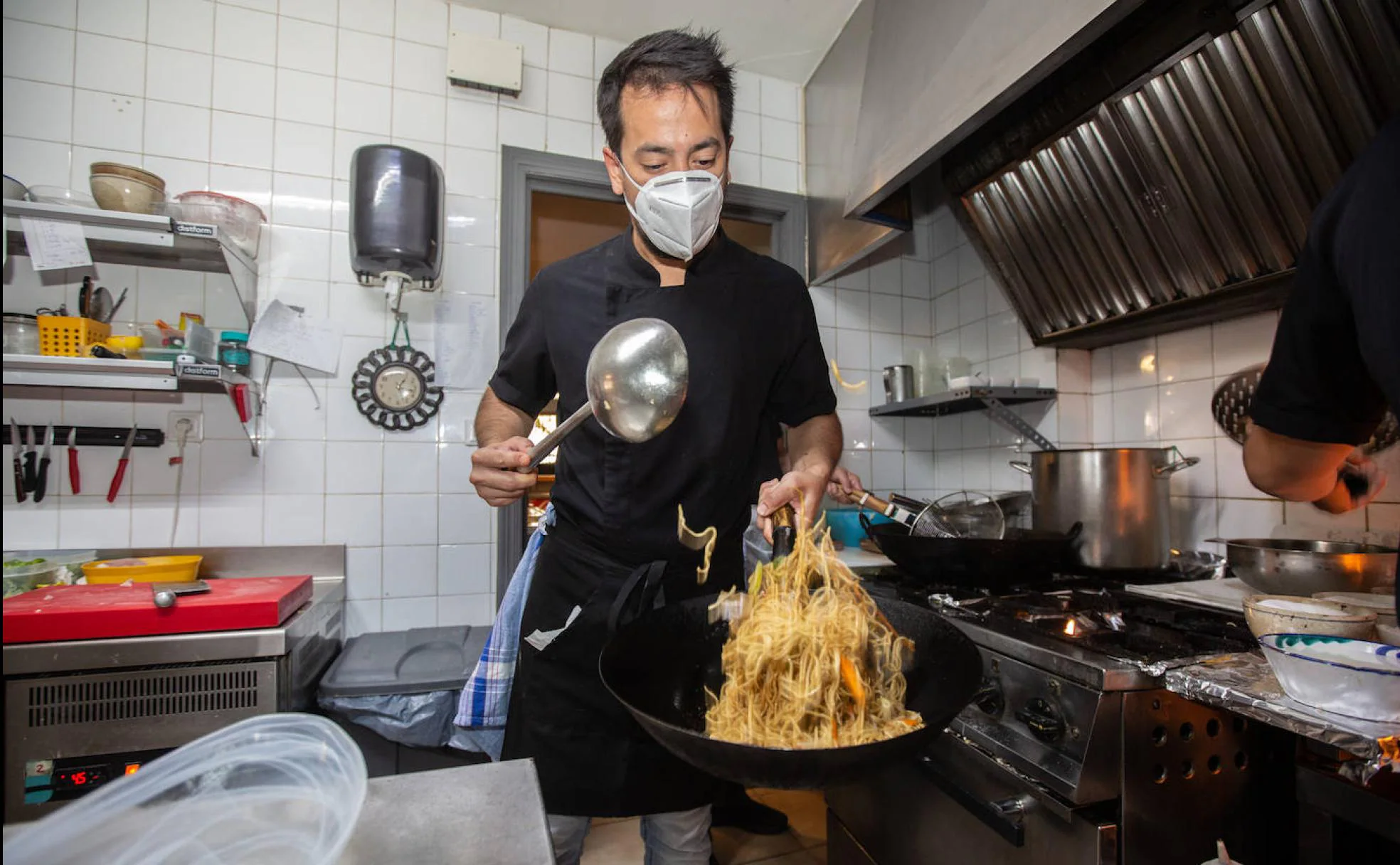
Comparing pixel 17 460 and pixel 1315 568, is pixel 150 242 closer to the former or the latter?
pixel 17 460

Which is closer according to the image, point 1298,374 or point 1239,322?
point 1298,374

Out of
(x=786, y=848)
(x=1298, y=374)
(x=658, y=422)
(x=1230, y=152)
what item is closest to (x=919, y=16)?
(x=1230, y=152)

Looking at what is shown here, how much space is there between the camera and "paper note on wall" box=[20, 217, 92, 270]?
2.07 metres

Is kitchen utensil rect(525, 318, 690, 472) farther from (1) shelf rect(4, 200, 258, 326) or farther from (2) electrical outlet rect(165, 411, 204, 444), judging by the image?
(2) electrical outlet rect(165, 411, 204, 444)

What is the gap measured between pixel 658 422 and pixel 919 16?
1887mm

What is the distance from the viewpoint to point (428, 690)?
2150 mm

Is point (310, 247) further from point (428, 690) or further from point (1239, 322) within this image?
point (1239, 322)

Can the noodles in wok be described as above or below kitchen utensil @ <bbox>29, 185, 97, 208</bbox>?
below

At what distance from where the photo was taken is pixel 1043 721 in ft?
4.50

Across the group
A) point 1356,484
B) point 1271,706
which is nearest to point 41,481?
point 1271,706

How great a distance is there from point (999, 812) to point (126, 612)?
215 cm

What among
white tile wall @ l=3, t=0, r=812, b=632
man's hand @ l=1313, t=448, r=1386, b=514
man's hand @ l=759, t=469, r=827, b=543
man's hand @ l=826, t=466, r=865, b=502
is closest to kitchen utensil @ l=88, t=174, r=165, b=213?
white tile wall @ l=3, t=0, r=812, b=632

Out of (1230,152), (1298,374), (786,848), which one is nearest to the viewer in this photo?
(1298,374)

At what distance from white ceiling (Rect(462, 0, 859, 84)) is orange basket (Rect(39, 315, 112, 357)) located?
1.82m
